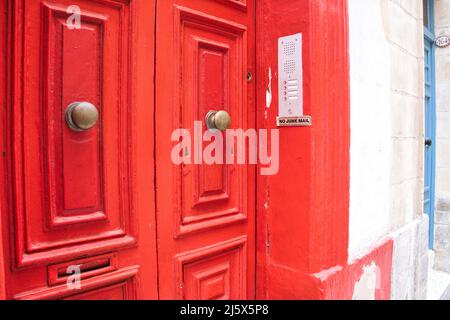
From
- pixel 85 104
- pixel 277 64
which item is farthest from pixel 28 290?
pixel 277 64

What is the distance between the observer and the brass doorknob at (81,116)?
112cm

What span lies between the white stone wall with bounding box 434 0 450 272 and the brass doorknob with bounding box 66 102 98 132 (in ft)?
13.2

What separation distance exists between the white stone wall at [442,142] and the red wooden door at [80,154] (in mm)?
3746

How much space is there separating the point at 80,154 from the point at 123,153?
6.4 inches

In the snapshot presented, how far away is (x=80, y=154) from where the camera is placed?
118 cm

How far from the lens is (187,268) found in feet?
4.99

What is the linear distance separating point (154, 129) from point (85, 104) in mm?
310

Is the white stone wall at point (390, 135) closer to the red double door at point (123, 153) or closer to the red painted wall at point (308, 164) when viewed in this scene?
the red painted wall at point (308, 164)

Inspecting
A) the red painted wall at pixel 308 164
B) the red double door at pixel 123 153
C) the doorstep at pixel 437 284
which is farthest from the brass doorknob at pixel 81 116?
the doorstep at pixel 437 284

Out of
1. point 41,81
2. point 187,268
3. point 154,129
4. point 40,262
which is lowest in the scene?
point 187,268

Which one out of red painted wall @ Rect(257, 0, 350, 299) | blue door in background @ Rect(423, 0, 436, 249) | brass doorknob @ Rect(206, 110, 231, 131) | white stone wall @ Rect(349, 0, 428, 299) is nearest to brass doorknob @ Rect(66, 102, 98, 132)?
brass doorknob @ Rect(206, 110, 231, 131)

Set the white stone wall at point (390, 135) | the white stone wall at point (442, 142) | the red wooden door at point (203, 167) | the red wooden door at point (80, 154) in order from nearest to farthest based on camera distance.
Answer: the red wooden door at point (80, 154) < the red wooden door at point (203, 167) < the white stone wall at point (390, 135) < the white stone wall at point (442, 142)

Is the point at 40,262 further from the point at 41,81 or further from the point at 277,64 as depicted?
the point at 277,64

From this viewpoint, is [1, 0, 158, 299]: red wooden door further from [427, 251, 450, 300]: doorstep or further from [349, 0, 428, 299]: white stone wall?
[427, 251, 450, 300]: doorstep
